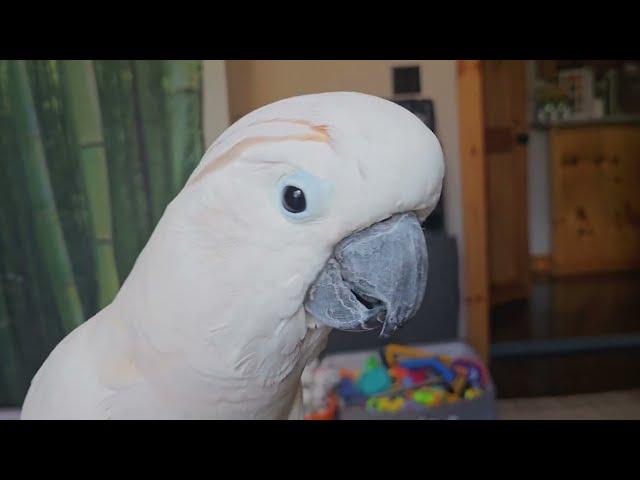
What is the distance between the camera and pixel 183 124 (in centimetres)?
198

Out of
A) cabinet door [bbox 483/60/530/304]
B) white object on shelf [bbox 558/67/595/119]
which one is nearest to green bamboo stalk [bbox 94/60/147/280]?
cabinet door [bbox 483/60/530/304]

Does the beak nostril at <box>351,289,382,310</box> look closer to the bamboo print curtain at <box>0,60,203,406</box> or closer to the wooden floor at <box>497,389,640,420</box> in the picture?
the bamboo print curtain at <box>0,60,203,406</box>

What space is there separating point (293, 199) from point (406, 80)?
1535mm

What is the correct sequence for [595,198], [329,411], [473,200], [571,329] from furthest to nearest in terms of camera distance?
1. [595,198]
2. [571,329]
3. [473,200]
4. [329,411]

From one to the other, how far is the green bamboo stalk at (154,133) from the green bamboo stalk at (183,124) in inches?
1.1

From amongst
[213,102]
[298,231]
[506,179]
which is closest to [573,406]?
[506,179]

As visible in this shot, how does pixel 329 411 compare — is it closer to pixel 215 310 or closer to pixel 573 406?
pixel 573 406

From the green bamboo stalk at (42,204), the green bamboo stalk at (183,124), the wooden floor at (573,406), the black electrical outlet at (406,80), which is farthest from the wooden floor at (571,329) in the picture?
the green bamboo stalk at (42,204)

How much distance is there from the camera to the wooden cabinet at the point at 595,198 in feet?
13.6

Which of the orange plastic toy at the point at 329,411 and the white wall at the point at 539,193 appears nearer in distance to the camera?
the orange plastic toy at the point at 329,411

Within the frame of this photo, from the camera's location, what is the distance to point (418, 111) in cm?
221

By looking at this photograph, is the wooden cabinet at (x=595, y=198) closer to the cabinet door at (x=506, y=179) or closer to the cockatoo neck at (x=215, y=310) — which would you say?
the cabinet door at (x=506, y=179)

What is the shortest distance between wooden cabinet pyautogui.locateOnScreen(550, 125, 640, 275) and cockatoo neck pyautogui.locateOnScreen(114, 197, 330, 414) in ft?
13.0
